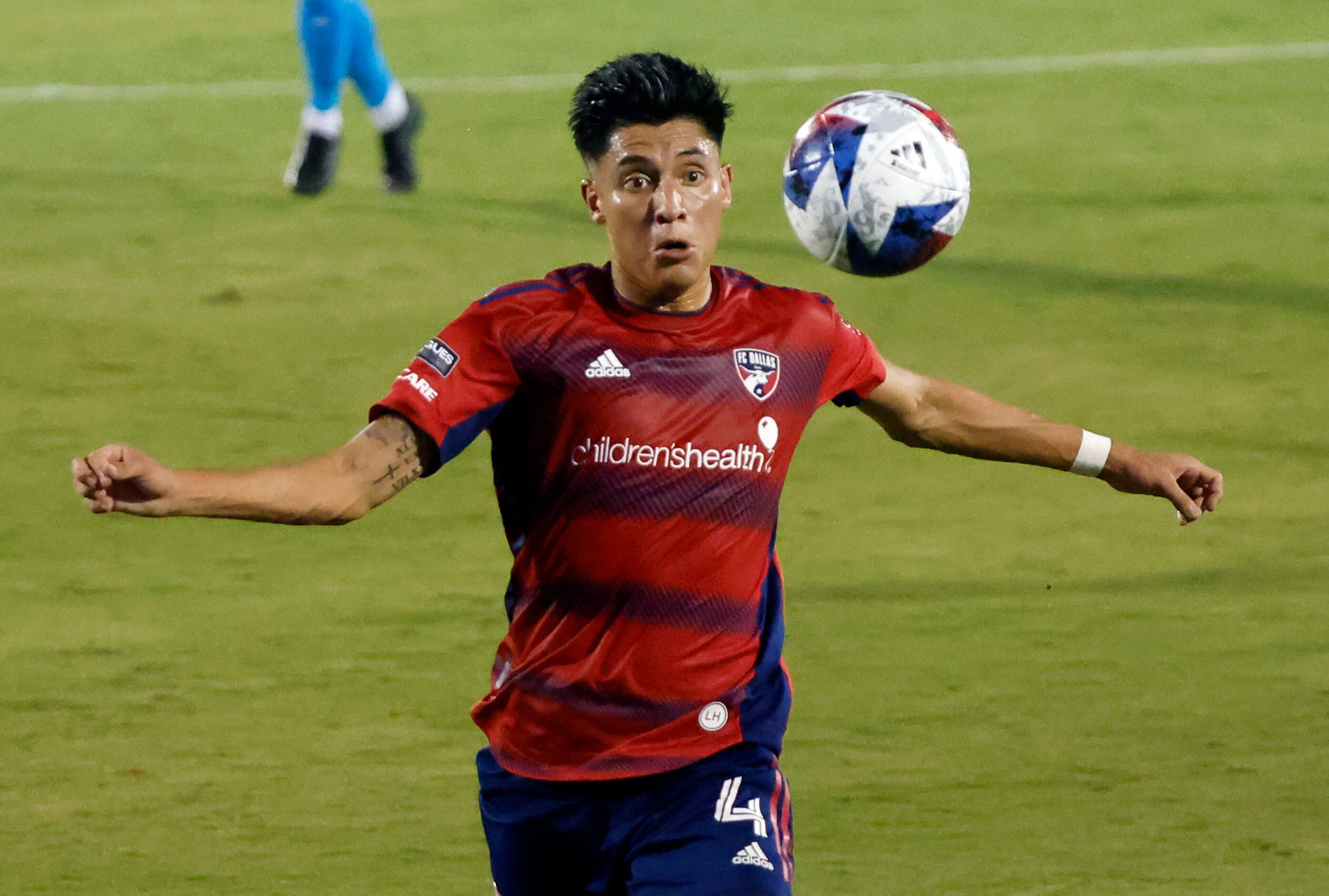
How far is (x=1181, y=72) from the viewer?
13508mm

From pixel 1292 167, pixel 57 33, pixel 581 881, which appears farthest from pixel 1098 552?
pixel 57 33

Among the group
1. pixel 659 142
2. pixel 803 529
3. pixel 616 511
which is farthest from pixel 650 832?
pixel 803 529

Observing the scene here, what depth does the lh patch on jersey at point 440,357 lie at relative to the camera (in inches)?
148

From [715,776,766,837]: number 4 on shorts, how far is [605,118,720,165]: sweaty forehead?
1.13 meters

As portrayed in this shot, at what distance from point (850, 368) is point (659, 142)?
584 mm

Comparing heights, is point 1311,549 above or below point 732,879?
below

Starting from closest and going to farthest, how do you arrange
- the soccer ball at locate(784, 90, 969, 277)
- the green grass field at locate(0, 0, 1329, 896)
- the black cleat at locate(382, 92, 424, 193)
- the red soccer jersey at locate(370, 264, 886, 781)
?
the red soccer jersey at locate(370, 264, 886, 781), the green grass field at locate(0, 0, 1329, 896), the soccer ball at locate(784, 90, 969, 277), the black cleat at locate(382, 92, 424, 193)

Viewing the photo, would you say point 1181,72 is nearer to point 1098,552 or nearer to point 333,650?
point 1098,552

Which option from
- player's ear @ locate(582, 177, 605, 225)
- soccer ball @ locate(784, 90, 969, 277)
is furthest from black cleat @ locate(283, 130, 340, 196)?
player's ear @ locate(582, 177, 605, 225)

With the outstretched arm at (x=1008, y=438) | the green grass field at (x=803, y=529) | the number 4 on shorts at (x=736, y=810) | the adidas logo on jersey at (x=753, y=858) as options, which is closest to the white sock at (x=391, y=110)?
the green grass field at (x=803, y=529)

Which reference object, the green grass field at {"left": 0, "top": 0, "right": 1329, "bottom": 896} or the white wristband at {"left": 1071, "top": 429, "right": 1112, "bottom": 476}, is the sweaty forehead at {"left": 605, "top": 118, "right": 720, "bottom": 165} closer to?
the white wristband at {"left": 1071, "top": 429, "right": 1112, "bottom": 476}

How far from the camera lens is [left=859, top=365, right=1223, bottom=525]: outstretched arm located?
14.0ft

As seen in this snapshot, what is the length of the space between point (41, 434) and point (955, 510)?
11.5ft

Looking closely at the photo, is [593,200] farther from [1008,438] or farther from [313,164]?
[313,164]
